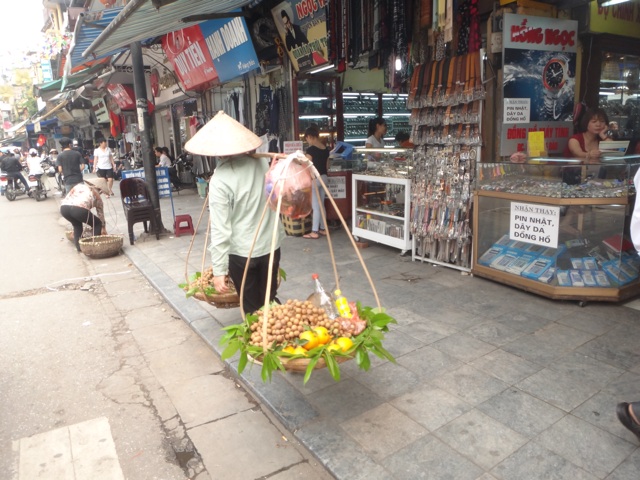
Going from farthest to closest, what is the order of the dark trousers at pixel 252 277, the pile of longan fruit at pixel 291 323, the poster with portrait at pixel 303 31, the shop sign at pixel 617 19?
the poster with portrait at pixel 303 31 < the shop sign at pixel 617 19 < the dark trousers at pixel 252 277 < the pile of longan fruit at pixel 291 323

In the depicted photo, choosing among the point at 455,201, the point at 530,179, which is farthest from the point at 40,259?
the point at 530,179

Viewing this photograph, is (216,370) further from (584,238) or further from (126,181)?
(126,181)

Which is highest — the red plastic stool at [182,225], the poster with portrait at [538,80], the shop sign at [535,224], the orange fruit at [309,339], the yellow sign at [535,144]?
the poster with portrait at [538,80]

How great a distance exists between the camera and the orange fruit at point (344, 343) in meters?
2.51

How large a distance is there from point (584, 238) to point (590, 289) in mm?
475

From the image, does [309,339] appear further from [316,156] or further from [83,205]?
[83,205]

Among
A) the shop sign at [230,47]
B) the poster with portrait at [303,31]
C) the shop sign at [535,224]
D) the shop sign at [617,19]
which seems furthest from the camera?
the shop sign at [230,47]

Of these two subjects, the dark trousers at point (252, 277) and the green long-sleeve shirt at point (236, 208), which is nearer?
the green long-sleeve shirt at point (236, 208)

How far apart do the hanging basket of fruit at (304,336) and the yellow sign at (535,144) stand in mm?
3230

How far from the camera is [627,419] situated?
2426 millimetres

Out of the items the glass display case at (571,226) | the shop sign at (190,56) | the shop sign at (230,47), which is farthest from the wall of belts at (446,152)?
the shop sign at (190,56)

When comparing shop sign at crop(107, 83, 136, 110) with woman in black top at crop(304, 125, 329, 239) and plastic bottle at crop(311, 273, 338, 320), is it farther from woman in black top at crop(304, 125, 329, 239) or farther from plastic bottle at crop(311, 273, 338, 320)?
plastic bottle at crop(311, 273, 338, 320)

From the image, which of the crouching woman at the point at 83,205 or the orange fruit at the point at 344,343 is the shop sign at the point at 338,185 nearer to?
the crouching woman at the point at 83,205

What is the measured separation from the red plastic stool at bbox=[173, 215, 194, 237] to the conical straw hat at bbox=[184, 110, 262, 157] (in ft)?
18.1
